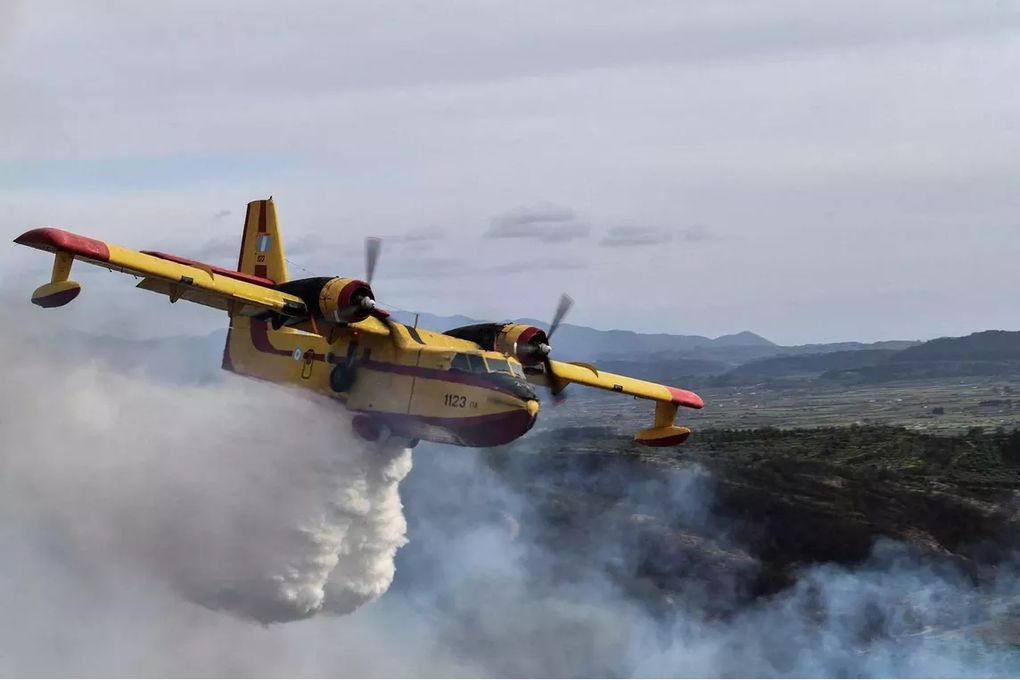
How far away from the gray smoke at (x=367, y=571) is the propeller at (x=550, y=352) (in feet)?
17.2

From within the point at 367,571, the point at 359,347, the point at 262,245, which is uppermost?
the point at 262,245

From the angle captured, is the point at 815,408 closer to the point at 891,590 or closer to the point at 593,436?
the point at 593,436

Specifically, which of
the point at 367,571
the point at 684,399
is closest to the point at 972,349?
the point at 684,399

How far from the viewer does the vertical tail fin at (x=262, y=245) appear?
121 feet

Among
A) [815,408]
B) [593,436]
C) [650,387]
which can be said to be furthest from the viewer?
[815,408]

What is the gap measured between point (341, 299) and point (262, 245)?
27.6 ft

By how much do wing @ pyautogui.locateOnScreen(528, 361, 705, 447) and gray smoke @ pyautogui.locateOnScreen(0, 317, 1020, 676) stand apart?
639 cm

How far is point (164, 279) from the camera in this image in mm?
29094

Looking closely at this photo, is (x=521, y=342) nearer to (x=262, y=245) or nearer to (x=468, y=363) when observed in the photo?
(x=468, y=363)

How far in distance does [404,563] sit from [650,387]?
499 inches

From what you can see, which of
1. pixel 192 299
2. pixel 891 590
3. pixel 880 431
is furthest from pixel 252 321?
pixel 880 431

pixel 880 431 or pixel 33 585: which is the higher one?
pixel 880 431

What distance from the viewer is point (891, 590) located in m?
44.4

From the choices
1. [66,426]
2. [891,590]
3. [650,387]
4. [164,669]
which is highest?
[650,387]
